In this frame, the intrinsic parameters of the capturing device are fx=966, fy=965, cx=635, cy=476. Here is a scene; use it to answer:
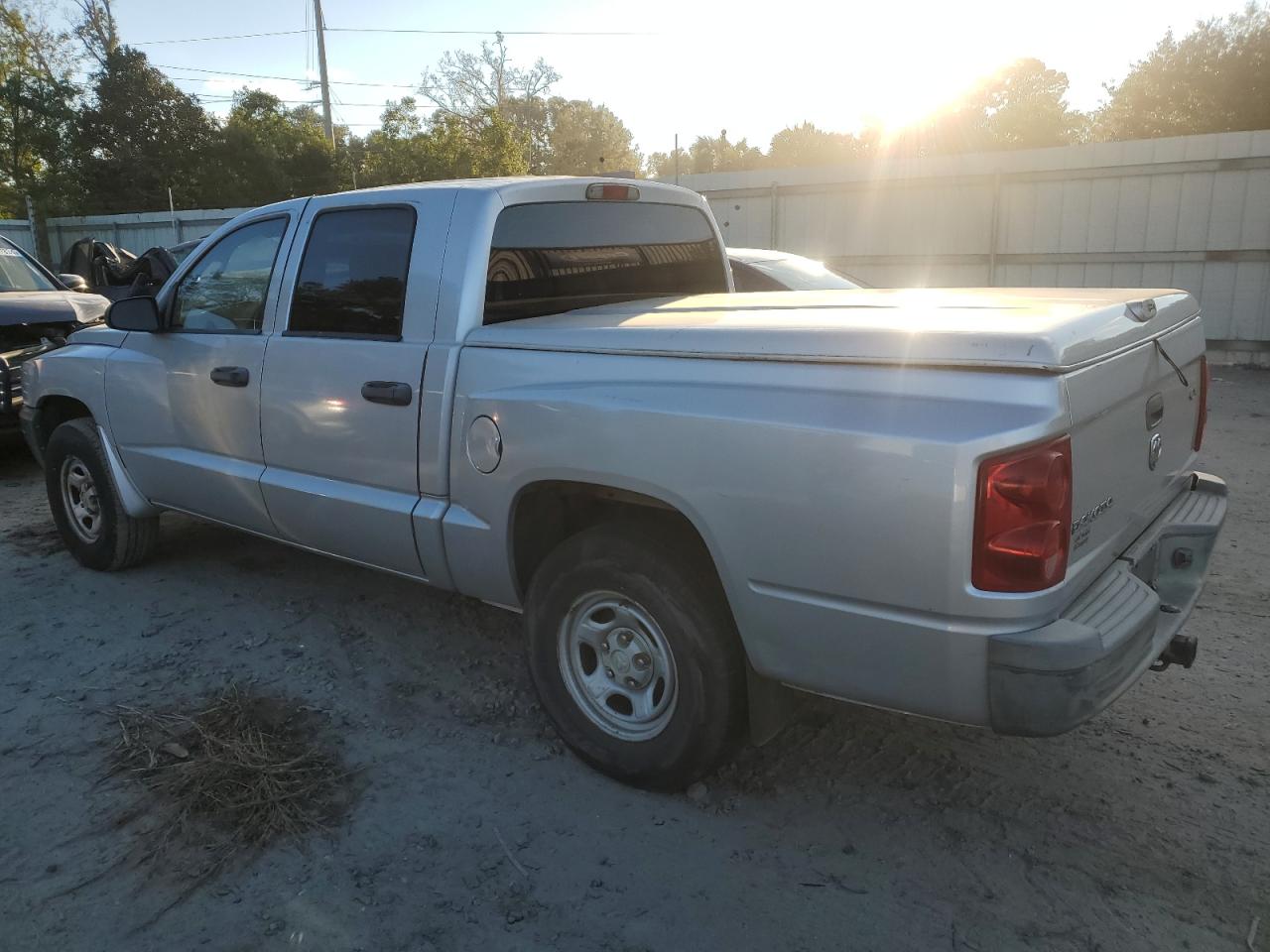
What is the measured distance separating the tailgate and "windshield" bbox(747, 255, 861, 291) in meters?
3.89

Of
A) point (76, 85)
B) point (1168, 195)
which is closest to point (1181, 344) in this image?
point (1168, 195)

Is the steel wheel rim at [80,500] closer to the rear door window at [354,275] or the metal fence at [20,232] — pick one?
the rear door window at [354,275]

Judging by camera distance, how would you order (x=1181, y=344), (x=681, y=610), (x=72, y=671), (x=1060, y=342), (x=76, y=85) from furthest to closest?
1. (x=76, y=85)
2. (x=72, y=671)
3. (x=1181, y=344)
4. (x=681, y=610)
5. (x=1060, y=342)

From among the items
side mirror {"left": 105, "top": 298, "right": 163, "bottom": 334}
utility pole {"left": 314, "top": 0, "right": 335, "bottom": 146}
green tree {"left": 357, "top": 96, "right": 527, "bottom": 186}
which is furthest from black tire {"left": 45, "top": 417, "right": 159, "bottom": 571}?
utility pole {"left": 314, "top": 0, "right": 335, "bottom": 146}

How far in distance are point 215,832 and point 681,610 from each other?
1.57m

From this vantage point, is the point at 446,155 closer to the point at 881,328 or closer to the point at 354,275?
the point at 354,275

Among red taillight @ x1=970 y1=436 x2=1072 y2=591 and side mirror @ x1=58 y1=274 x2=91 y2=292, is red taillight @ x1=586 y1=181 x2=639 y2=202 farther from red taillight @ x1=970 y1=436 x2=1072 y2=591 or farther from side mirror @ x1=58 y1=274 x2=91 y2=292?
side mirror @ x1=58 y1=274 x2=91 y2=292

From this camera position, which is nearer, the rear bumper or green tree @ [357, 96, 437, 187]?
the rear bumper

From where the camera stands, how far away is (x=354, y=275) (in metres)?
3.79

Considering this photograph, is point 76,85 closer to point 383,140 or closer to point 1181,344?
point 383,140

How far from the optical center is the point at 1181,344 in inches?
124

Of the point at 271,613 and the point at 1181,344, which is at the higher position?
the point at 1181,344

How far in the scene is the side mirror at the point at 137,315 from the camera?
4453mm

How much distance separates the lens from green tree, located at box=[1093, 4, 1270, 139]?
31.4m
